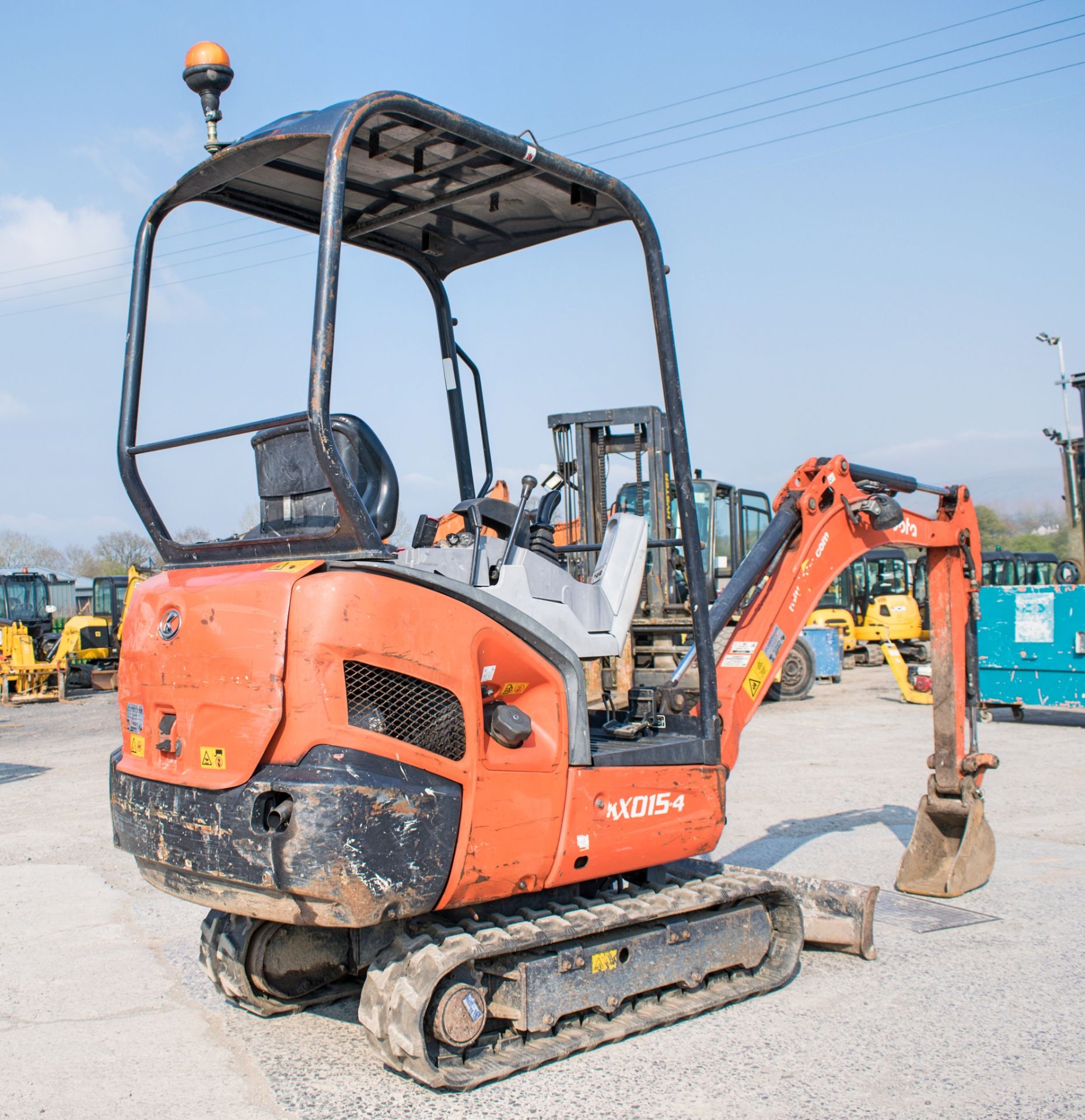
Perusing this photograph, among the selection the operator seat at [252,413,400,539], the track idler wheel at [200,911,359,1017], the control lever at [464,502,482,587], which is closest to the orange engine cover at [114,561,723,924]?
the control lever at [464,502,482,587]

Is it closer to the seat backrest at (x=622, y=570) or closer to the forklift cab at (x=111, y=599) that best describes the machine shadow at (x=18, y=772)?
the seat backrest at (x=622, y=570)

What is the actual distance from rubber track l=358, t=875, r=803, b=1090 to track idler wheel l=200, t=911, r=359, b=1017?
612 millimetres

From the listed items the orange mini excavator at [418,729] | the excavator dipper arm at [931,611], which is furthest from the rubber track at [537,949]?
the excavator dipper arm at [931,611]

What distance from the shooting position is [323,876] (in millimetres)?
3416

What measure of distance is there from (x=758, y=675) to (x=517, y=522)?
1.89 meters

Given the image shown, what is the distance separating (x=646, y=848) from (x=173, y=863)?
5.63ft

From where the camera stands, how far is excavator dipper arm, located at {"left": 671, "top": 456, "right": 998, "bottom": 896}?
5383 mm

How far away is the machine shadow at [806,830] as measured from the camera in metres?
7.07

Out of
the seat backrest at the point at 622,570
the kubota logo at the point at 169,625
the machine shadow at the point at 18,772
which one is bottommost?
the machine shadow at the point at 18,772

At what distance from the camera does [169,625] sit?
387 cm

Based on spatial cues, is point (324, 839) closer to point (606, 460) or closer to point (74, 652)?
point (606, 460)

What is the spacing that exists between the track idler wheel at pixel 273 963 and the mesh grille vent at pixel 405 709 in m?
1.36

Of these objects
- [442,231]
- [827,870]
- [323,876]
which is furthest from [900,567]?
[323,876]

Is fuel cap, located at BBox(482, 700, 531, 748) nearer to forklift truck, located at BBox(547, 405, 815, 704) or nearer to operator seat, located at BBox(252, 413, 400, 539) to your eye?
operator seat, located at BBox(252, 413, 400, 539)
